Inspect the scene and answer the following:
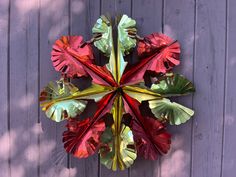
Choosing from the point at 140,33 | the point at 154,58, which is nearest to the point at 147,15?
the point at 140,33

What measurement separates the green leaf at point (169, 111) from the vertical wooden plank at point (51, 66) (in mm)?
388

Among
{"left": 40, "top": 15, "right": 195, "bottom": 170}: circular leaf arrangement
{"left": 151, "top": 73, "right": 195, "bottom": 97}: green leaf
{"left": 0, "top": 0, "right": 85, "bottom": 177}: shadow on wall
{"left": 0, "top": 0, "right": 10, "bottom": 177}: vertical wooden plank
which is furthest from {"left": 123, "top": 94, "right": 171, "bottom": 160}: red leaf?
{"left": 0, "top": 0, "right": 10, "bottom": 177}: vertical wooden plank

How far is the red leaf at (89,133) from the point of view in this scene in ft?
5.44

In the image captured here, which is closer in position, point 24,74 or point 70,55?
point 70,55

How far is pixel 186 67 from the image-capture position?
5.65ft

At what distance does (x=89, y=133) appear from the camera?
5.44 feet

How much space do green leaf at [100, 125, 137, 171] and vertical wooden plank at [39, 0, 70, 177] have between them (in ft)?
0.60

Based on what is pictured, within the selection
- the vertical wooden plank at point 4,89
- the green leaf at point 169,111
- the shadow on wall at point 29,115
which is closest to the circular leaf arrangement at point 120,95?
the green leaf at point 169,111

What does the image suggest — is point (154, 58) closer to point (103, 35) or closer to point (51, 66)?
point (103, 35)

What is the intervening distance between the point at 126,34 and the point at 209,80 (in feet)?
1.23

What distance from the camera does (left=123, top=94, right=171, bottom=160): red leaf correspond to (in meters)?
1.66

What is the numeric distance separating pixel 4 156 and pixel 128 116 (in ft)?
1.78

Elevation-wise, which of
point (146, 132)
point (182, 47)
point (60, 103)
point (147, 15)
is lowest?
point (146, 132)

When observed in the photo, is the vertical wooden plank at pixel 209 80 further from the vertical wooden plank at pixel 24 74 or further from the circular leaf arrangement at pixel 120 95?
the vertical wooden plank at pixel 24 74
